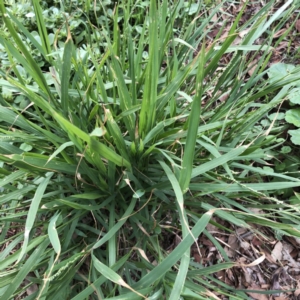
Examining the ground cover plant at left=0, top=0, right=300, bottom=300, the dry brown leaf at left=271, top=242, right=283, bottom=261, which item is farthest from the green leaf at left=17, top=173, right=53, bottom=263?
the dry brown leaf at left=271, top=242, right=283, bottom=261

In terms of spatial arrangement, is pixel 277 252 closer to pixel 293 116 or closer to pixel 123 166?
pixel 293 116

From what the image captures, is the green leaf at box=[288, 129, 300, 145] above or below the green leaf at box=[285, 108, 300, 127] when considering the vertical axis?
below

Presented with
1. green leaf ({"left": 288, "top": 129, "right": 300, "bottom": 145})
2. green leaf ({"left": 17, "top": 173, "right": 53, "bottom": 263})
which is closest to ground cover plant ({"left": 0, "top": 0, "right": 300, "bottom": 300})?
green leaf ({"left": 17, "top": 173, "right": 53, "bottom": 263})

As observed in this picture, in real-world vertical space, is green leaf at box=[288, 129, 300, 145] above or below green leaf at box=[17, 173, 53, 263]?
below

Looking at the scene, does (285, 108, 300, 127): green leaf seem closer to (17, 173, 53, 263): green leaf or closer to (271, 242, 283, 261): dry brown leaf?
(271, 242, 283, 261): dry brown leaf

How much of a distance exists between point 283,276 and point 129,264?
0.65 m

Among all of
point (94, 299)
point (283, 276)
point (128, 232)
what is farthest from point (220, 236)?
point (94, 299)

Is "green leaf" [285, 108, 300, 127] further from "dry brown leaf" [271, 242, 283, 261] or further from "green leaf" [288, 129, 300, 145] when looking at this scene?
"dry brown leaf" [271, 242, 283, 261]

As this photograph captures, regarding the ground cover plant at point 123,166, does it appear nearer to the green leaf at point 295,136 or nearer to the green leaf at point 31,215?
the green leaf at point 31,215

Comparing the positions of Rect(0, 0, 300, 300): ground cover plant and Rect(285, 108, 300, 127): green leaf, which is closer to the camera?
Rect(0, 0, 300, 300): ground cover plant

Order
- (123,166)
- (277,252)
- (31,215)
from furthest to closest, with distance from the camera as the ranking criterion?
(277,252) < (123,166) < (31,215)

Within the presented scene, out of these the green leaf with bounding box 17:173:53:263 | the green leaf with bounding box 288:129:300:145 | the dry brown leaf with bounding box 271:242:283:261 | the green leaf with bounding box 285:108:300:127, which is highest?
the green leaf with bounding box 17:173:53:263

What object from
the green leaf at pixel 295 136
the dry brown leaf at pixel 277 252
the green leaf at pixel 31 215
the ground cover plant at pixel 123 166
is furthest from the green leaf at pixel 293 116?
the green leaf at pixel 31 215

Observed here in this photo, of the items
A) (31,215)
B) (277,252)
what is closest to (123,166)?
(31,215)
